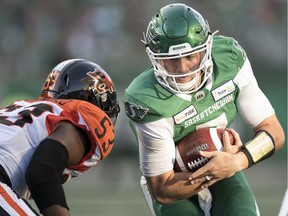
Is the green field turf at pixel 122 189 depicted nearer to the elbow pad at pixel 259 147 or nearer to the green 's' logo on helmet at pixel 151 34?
the elbow pad at pixel 259 147

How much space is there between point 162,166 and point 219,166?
312mm

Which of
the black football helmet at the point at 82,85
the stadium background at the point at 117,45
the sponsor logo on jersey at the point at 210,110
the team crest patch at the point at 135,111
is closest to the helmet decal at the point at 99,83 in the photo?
the black football helmet at the point at 82,85

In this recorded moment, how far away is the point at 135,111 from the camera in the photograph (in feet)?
13.1

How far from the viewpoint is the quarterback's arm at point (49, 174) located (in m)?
3.11

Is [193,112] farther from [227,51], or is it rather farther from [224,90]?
[227,51]

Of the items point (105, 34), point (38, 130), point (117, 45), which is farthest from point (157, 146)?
point (105, 34)

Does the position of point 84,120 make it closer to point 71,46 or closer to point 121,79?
point 121,79

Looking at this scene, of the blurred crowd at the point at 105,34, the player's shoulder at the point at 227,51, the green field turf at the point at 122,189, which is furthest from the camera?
the blurred crowd at the point at 105,34

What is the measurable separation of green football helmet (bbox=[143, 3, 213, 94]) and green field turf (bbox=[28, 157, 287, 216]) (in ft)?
10.8

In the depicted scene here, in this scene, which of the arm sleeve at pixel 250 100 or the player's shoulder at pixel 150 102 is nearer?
the player's shoulder at pixel 150 102

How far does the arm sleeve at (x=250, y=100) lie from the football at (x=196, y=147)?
0.21 meters

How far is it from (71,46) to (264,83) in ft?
9.21

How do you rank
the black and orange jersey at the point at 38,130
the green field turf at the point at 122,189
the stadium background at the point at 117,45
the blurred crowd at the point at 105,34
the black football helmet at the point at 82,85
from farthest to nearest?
the blurred crowd at the point at 105,34
the stadium background at the point at 117,45
the green field turf at the point at 122,189
the black football helmet at the point at 82,85
the black and orange jersey at the point at 38,130

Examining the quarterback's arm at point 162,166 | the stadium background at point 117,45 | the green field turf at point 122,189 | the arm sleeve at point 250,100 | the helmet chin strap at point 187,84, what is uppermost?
the helmet chin strap at point 187,84
